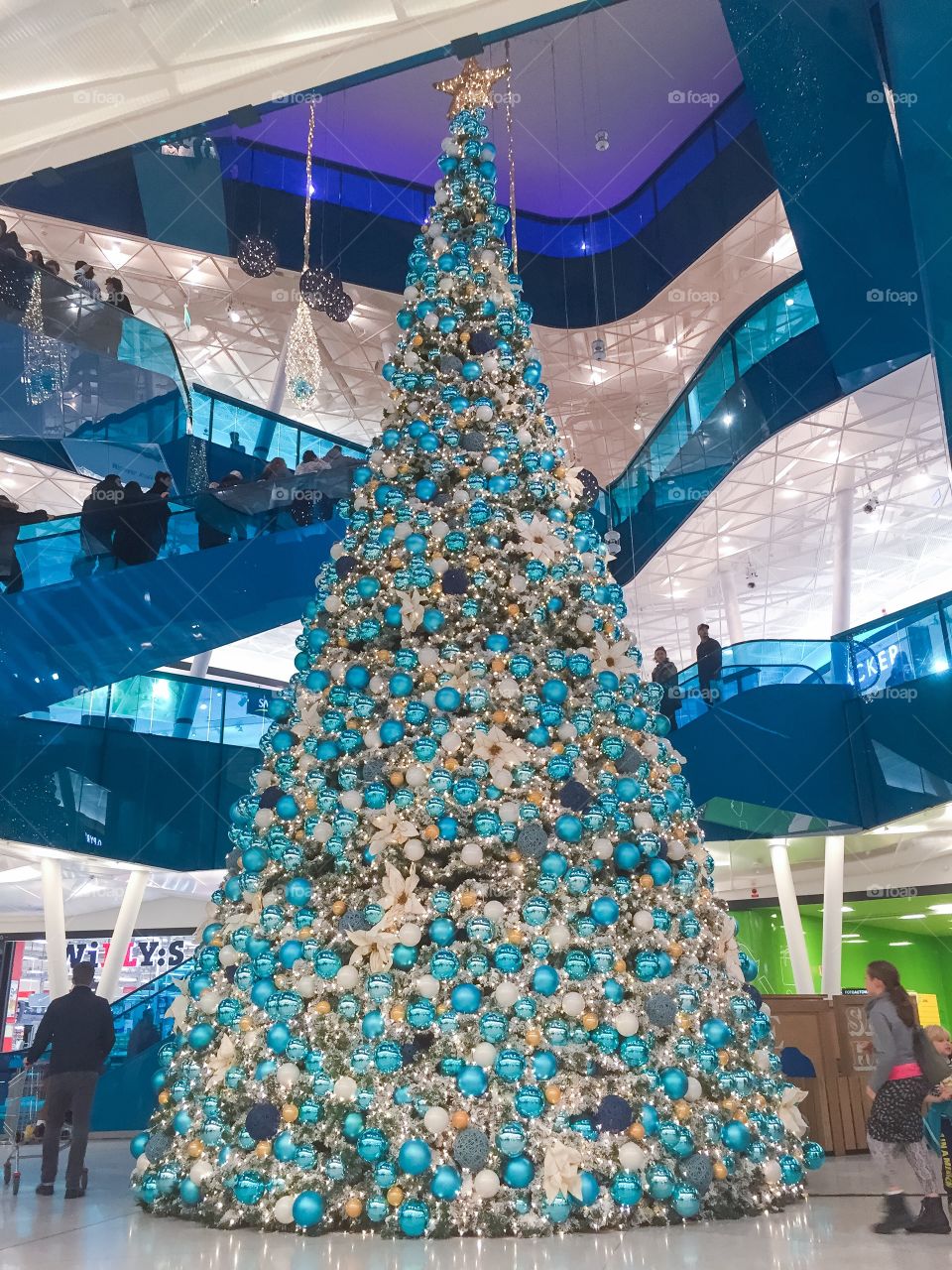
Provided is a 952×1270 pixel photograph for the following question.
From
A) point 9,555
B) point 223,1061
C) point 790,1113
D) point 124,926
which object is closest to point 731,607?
point 124,926

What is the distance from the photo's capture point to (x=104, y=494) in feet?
30.8

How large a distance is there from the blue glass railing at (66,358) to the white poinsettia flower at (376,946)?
6831 millimetres

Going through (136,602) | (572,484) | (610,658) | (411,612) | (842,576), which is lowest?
(610,658)

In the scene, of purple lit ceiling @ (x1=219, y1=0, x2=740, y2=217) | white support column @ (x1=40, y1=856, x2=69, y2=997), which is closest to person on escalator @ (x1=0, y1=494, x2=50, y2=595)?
white support column @ (x1=40, y1=856, x2=69, y2=997)

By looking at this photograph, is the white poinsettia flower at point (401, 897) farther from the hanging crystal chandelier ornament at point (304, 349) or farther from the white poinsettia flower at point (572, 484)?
the hanging crystal chandelier ornament at point (304, 349)

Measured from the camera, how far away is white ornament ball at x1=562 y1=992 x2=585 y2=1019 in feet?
12.5

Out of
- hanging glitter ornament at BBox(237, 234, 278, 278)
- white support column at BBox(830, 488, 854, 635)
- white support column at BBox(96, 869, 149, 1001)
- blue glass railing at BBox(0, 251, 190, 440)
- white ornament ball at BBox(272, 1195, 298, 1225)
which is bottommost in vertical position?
white ornament ball at BBox(272, 1195, 298, 1225)

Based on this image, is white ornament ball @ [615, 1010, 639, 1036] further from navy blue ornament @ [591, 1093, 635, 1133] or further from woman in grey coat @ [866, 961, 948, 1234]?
woman in grey coat @ [866, 961, 948, 1234]

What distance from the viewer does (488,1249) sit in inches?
135

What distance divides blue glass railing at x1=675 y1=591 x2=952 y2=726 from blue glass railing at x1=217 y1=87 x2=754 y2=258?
820 cm

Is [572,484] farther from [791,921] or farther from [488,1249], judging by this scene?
[791,921]

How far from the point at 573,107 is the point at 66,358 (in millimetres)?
9863

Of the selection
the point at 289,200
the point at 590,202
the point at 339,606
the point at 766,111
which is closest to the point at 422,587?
the point at 339,606

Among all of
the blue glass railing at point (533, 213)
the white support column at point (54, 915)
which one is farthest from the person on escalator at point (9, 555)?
the blue glass railing at point (533, 213)
